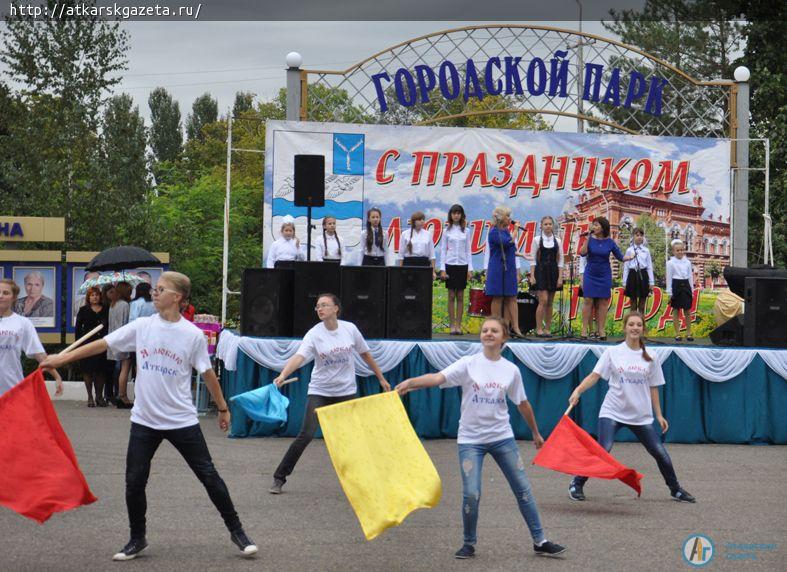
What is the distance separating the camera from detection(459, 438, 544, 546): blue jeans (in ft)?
22.0

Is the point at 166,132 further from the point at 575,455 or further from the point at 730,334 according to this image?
the point at 575,455

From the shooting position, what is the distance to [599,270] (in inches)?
570

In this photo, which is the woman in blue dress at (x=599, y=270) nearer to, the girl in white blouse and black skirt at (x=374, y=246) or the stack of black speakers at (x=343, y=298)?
the stack of black speakers at (x=343, y=298)

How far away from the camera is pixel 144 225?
23.4 meters

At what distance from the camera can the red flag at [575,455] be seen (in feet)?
27.6

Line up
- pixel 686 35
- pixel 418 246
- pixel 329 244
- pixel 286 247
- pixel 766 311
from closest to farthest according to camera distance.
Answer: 1. pixel 766 311
2. pixel 418 246
3. pixel 329 244
4. pixel 286 247
5. pixel 686 35

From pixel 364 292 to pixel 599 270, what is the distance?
10.7 ft

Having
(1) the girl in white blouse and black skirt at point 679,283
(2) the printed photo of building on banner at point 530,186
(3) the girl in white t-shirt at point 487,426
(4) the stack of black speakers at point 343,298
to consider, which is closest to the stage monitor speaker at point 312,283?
(4) the stack of black speakers at point 343,298

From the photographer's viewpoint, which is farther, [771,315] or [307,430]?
[771,315]

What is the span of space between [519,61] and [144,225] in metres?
9.58

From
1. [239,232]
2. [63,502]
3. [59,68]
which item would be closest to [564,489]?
[63,502]

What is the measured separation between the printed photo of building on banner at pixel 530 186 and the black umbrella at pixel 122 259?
1.96m

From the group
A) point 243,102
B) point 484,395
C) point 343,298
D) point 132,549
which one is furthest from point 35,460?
point 243,102

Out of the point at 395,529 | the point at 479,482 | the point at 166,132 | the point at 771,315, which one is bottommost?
the point at 395,529
